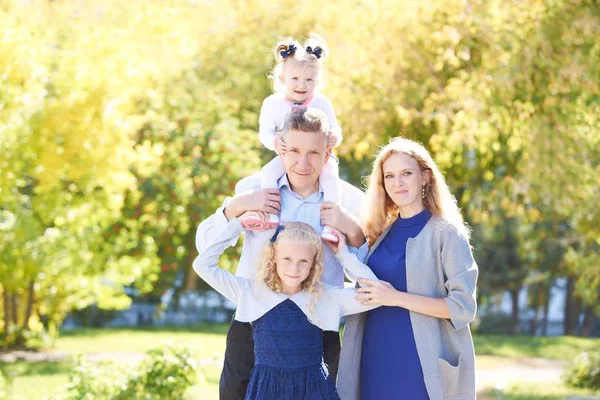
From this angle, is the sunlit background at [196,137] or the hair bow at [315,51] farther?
the sunlit background at [196,137]

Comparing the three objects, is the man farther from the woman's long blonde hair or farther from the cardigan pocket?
the cardigan pocket

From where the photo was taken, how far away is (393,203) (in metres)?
3.95

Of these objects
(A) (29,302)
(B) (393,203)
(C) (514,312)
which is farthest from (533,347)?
(B) (393,203)

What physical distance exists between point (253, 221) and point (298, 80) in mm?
763

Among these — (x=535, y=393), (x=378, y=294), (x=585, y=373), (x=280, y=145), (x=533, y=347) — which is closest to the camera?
(x=378, y=294)

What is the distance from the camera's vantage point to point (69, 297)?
451 inches

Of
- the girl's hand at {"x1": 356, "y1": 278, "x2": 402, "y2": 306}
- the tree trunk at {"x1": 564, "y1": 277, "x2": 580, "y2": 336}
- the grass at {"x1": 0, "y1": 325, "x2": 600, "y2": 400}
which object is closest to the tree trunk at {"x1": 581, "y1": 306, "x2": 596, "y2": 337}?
the tree trunk at {"x1": 564, "y1": 277, "x2": 580, "y2": 336}

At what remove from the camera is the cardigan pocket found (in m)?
3.64

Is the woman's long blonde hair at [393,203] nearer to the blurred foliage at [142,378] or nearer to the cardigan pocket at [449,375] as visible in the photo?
the cardigan pocket at [449,375]

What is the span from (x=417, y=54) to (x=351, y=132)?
122 centimetres

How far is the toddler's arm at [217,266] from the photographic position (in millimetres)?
3742

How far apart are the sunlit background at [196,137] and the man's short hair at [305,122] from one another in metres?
3.40

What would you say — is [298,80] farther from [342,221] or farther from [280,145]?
[342,221]

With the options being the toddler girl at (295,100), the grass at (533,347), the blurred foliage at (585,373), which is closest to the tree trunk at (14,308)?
the grass at (533,347)
